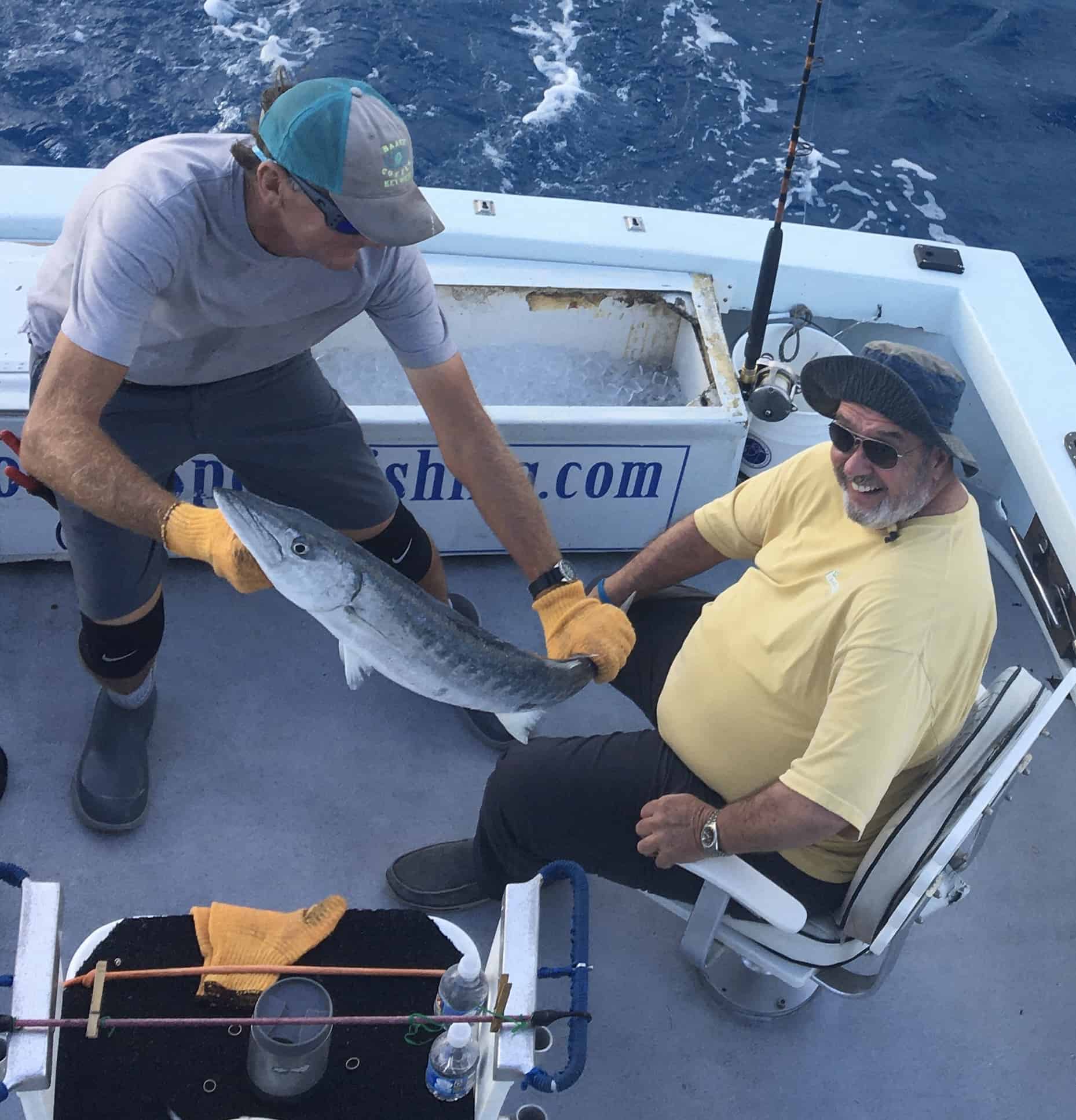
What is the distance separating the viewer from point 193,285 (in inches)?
98.8

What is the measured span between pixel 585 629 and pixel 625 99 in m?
5.45

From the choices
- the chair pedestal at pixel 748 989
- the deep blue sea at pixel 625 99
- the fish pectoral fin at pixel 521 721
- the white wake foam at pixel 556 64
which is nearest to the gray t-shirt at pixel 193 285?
the fish pectoral fin at pixel 521 721

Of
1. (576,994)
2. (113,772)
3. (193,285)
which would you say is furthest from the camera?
(113,772)

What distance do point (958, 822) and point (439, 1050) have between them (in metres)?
1.08

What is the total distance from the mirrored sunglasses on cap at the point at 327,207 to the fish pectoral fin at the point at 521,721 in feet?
3.51

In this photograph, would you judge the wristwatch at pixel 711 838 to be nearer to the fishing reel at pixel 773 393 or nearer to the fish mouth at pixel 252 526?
the fish mouth at pixel 252 526

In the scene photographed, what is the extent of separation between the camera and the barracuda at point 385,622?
202 centimetres

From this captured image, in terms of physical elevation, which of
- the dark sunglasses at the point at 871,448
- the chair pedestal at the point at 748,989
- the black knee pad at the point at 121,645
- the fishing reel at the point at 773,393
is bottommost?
the chair pedestal at the point at 748,989

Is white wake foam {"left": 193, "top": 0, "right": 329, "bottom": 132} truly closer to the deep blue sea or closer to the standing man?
the deep blue sea

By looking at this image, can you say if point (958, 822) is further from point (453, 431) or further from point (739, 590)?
point (453, 431)

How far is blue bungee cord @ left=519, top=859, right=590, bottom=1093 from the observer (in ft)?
6.09

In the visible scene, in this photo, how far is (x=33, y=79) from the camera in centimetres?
650

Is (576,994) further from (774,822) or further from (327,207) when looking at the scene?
(327,207)

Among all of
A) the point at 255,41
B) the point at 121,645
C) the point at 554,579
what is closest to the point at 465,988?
the point at 554,579
